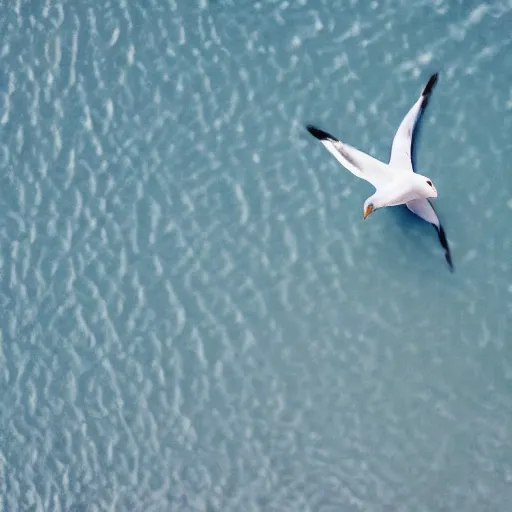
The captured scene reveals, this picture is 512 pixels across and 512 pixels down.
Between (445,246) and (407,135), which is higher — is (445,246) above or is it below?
below

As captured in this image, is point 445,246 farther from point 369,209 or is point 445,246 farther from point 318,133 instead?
point 318,133

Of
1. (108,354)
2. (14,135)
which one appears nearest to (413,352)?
(108,354)

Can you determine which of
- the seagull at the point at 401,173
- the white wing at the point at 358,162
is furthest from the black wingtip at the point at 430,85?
the white wing at the point at 358,162

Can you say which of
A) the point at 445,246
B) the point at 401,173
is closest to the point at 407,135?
the point at 401,173

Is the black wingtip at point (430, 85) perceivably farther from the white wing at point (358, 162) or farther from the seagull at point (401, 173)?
the white wing at point (358, 162)

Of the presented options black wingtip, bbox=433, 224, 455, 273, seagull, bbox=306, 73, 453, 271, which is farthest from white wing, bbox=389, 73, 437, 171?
black wingtip, bbox=433, 224, 455, 273

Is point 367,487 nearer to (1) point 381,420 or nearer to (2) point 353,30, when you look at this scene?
(1) point 381,420

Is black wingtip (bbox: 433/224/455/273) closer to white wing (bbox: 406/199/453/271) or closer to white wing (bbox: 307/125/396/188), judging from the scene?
white wing (bbox: 406/199/453/271)
